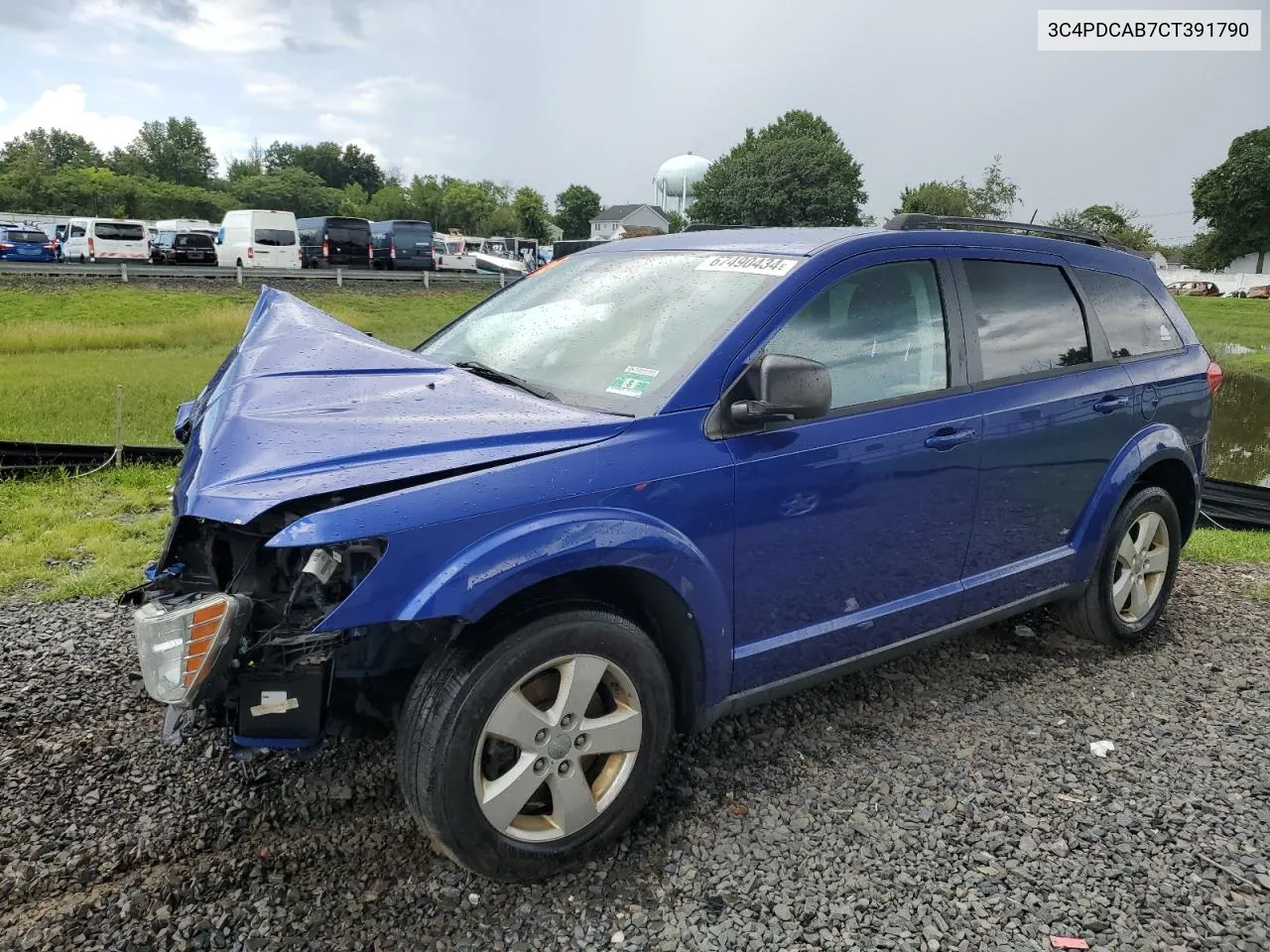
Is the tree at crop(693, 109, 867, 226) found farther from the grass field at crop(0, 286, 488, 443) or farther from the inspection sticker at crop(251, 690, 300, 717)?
the inspection sticker at crop(251, 690, 300, 717)

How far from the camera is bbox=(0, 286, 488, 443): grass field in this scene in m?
9.70


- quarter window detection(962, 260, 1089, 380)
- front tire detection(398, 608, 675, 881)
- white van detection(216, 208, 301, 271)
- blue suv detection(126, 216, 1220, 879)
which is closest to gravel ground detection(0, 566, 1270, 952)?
front tire detection(398, 608, 675, 881)

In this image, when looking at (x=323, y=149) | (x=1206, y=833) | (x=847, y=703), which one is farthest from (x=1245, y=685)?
(x=323, y=149)

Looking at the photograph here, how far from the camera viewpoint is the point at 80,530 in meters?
5.71

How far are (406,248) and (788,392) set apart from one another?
1328 inches

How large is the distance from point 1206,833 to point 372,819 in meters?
2.68

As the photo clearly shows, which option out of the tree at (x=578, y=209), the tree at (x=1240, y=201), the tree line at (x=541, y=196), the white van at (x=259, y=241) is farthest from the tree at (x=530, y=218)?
the tree at (x=1240, y=201)

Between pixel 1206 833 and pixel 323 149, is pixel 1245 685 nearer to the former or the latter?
pixel 1206 833

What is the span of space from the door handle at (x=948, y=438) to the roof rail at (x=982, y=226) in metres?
0.82

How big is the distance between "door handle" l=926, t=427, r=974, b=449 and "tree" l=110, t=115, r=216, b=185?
333ft

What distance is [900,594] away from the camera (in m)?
3.29

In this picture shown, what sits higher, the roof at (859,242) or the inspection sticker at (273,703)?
the roof at (859,242)

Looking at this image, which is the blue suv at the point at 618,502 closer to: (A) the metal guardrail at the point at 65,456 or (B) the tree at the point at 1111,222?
(A) the metal guardrail at the point at 65,456

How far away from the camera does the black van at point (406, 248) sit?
33938 millimetres
